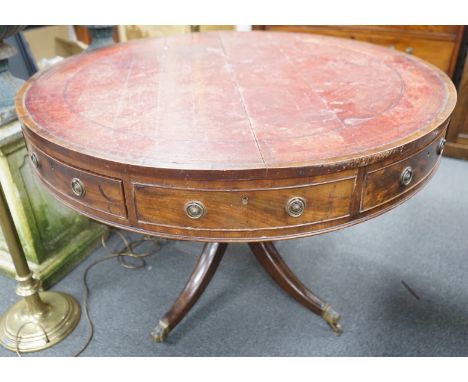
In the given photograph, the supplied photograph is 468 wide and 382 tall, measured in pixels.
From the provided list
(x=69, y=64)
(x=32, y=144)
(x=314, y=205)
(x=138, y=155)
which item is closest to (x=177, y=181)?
(x=138, y=155)

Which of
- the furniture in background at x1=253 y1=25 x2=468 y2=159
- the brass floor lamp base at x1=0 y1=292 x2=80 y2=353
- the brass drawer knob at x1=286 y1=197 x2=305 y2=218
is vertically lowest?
the brass floor lamp base at x1=0 y1=292 x2=80 y2=353

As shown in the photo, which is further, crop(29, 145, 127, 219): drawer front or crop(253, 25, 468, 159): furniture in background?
crop(253, 25, 468, 159): furniture in background

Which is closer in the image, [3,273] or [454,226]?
[3,273]

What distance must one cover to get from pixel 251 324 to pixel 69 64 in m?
1.11

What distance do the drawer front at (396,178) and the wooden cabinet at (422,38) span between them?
5.47ft

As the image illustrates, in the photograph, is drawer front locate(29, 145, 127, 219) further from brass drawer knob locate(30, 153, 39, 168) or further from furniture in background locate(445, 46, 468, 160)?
furniture in background locate(445, 46, 468, 160)

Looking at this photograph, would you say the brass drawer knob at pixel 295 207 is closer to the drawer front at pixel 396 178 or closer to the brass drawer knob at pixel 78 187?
the drawer front at pixel 396 178

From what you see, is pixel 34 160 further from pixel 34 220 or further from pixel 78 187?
pixel 34 220

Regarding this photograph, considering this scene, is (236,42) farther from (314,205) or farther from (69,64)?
(314,205)

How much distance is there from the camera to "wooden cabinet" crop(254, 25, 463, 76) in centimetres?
235

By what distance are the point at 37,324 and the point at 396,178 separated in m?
1.31

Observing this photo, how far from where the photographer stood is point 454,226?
207 centimetres

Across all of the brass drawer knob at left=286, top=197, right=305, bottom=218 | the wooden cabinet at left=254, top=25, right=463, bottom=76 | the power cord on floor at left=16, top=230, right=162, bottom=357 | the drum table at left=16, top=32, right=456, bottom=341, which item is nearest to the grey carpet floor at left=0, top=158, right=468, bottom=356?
the power cord on floor at left=16, top=230, right=162, bottom=357

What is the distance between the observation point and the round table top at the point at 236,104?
0.85m
